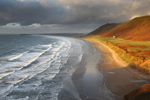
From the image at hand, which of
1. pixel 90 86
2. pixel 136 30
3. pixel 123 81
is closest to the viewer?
pixel 90 86

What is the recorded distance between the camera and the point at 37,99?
11.0 meters

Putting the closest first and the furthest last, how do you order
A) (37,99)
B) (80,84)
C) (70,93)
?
(37,99)
(70,93)
(80,84)

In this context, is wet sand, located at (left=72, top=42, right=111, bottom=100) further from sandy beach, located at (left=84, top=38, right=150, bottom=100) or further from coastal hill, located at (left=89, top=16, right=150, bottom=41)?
coastal hill, located at (left=89, top=16, right=150, bottom=41)

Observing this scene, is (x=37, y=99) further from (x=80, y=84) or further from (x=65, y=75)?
(x=65, y=75)

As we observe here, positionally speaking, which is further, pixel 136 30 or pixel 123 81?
pixel 136 30

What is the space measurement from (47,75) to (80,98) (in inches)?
297

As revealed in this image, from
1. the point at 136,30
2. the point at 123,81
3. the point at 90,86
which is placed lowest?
the point at 90,86

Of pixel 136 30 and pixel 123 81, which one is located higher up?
pixel 136 30

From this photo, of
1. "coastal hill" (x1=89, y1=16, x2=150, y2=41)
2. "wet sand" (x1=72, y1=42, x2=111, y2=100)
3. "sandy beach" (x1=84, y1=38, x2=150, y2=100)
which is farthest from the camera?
"coastal hill" (x1=89, y1=16, x2=150, y2=41)

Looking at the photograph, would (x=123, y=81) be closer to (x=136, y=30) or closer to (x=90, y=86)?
(x=90, y=86)

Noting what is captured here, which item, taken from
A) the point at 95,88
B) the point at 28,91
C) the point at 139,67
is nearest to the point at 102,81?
the point at 95,88

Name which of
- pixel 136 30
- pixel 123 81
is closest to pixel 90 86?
pixel 123 81

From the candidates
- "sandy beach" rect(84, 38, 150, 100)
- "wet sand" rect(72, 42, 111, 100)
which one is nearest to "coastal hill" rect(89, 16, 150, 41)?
"sandy beach" rect(84, 38, 150, 100)

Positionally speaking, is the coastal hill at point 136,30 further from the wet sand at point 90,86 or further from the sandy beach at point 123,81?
the wet sand at point 90,86
